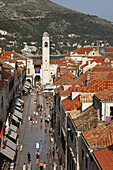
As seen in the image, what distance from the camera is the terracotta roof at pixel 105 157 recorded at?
58.7ft

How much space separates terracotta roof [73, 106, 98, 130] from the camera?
26.1 metres

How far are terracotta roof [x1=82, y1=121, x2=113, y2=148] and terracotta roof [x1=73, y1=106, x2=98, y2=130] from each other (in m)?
1.39

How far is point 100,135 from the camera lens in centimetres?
2228

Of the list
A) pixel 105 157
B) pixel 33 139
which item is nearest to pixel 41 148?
pixel 33 139

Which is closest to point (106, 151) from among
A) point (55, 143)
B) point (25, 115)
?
point (55, 143)

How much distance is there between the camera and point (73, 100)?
130 ft

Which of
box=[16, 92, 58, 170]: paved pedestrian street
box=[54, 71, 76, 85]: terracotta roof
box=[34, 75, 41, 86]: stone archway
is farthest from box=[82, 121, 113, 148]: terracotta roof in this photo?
box=[34, 75, 41, 86]: stone archway

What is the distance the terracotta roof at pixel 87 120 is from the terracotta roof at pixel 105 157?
5.10m

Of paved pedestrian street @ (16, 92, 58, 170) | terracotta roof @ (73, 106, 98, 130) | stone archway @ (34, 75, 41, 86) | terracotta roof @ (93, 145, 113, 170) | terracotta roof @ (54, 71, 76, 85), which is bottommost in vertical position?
stone archway @ (34, 75, 41, 86)

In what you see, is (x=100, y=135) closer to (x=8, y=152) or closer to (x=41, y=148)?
(x=8, y=152)

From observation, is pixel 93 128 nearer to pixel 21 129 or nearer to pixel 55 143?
pixel 55 143

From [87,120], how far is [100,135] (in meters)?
4.85

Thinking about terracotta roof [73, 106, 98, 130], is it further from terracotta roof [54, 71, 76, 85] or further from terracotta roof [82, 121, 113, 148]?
terracotta roof [54, 71, 76, 85]

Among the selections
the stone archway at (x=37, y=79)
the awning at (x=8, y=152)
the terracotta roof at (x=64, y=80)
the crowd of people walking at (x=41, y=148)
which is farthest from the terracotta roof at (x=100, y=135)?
the stone archway at (x=37, y=79)
